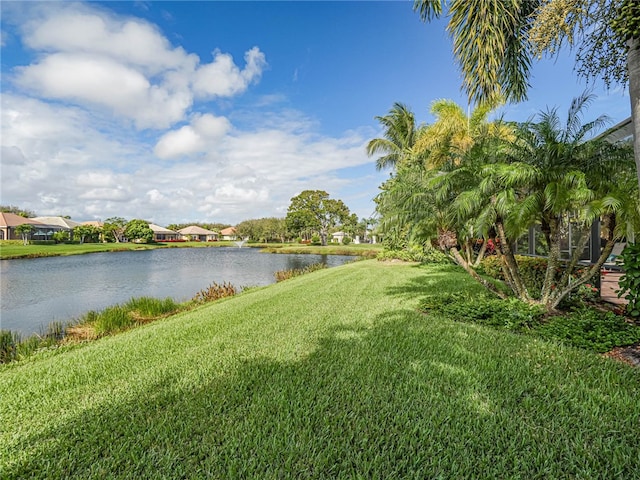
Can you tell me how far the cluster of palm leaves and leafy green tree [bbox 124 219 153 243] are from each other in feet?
190

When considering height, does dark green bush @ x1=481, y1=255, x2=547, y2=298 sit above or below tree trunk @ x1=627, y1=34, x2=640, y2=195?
below

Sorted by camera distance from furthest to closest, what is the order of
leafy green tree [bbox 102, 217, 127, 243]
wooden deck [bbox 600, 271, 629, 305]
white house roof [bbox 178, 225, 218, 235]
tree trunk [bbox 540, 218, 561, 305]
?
white house roof [bbox 178, 225, 218, 235], leafy green tree [bbox 102, 217, 127, 243], wooden deck [bbox 600, 271, 629, 305], tree trunk [bbox 540, 218, 561, 305]

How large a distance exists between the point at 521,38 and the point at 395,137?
1625cm

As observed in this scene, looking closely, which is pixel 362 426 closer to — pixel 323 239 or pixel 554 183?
pixel 554 183

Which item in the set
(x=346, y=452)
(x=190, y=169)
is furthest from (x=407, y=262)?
(x=190, y=169)

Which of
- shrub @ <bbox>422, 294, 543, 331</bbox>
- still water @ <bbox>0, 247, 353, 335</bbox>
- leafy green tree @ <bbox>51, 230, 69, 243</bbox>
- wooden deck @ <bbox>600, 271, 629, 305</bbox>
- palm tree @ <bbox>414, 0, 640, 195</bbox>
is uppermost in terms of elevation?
palm tree @ <bbox>414, 0, 640, 195</bbox>

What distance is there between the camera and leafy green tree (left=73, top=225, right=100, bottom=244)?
45219mm

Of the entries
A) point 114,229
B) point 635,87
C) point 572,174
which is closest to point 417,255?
point 572,174

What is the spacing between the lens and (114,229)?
53.5 m

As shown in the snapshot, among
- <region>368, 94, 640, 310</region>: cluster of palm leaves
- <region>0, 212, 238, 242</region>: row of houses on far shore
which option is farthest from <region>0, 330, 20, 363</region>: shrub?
<region>0, 212, 238, 242</region>: row of houses on far shore

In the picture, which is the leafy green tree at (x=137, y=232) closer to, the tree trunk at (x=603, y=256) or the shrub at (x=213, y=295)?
the shrub at (x=213, y=295)

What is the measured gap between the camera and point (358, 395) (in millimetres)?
2490

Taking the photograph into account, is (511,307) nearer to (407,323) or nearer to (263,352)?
(407,323)

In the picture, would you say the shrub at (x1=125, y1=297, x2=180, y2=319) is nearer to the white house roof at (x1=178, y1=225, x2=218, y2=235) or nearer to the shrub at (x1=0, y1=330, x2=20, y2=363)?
the shrub at (x1=0, y1=330, x2=20, y2=363)
